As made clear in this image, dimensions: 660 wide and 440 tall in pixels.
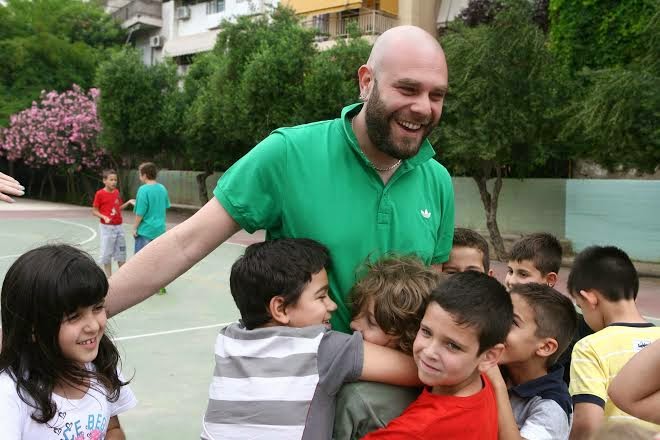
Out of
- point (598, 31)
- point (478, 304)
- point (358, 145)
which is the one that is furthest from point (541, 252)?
point (598, 31)

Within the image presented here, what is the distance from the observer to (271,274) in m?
1.90

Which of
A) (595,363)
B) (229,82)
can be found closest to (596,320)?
(595,363)

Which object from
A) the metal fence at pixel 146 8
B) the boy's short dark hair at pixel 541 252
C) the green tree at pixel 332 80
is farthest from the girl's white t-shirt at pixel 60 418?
the metal fence at pixel 146 8

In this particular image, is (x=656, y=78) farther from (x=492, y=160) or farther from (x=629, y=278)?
(x=629, y=278)

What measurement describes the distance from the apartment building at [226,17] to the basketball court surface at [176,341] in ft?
34.4

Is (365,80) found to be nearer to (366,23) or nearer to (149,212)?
(149,212)

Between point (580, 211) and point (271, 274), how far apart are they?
48.4 ft

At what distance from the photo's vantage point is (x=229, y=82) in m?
18.7

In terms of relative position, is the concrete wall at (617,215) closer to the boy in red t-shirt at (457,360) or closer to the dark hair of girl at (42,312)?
the boy in red t-shirt at (457,360)

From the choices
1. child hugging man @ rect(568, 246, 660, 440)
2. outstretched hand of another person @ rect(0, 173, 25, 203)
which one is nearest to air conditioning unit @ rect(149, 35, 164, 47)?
child hugging man @ rect(568, 246, 660, 440)

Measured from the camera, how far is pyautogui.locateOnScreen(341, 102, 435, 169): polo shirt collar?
7.12 ft

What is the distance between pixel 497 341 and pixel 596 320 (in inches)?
43.9

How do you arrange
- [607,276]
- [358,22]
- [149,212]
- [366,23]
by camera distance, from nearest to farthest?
[607,276] < [149,212] < [366,23] < [358,22]

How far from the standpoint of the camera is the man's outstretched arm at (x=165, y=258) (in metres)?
2.13
